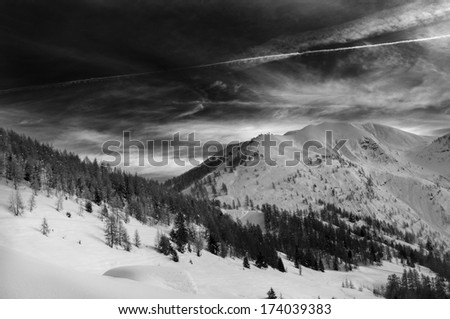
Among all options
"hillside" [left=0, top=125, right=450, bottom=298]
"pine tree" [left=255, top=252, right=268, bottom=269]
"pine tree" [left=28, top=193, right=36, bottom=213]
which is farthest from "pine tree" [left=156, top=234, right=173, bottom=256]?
"pine tree" [left=28, top=193, right=36, bottom=213]

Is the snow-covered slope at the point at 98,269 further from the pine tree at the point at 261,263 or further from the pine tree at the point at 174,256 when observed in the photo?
the pine tree at the point at 261,263

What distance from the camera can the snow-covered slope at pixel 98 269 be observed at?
11695 millimetres

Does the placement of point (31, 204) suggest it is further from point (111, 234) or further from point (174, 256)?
point (174, 256)

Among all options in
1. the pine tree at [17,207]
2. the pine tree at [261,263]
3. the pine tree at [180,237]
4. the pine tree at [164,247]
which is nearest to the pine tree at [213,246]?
the pine tree at [180,237]

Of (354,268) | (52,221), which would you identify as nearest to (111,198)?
(52,221)

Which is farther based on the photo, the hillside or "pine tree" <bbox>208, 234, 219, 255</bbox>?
"pine tree" <bbox>208, 234, 219, 255</bbox>

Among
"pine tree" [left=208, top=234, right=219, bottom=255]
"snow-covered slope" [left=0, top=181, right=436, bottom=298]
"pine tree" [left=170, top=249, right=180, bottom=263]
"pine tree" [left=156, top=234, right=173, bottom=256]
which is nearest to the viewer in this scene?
"snow-covered slope" [left=0, top=181, right=436, bottom=298]

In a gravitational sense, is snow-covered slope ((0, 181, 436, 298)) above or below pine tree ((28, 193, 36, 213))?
below

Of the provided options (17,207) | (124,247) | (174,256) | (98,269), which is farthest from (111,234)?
(98,269)

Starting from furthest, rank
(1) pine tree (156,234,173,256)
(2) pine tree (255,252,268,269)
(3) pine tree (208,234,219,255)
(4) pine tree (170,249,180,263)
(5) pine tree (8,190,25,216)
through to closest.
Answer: (3) pine tree (208,234,219,255) → (2) pine tree (255,252,268,269) → (1) pine tree (156,234,173,256) → (5) pine tree (8,190,25,216) → (4) pine tree (170,249,180,263)

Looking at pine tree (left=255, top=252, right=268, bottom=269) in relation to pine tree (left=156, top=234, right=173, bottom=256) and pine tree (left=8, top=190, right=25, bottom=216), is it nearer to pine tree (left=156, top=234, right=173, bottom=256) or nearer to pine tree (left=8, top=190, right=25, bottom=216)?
pine tree (left=156, top=234, right=173, bottom=256)

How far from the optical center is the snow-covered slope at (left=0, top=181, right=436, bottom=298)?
1170 centimetres
